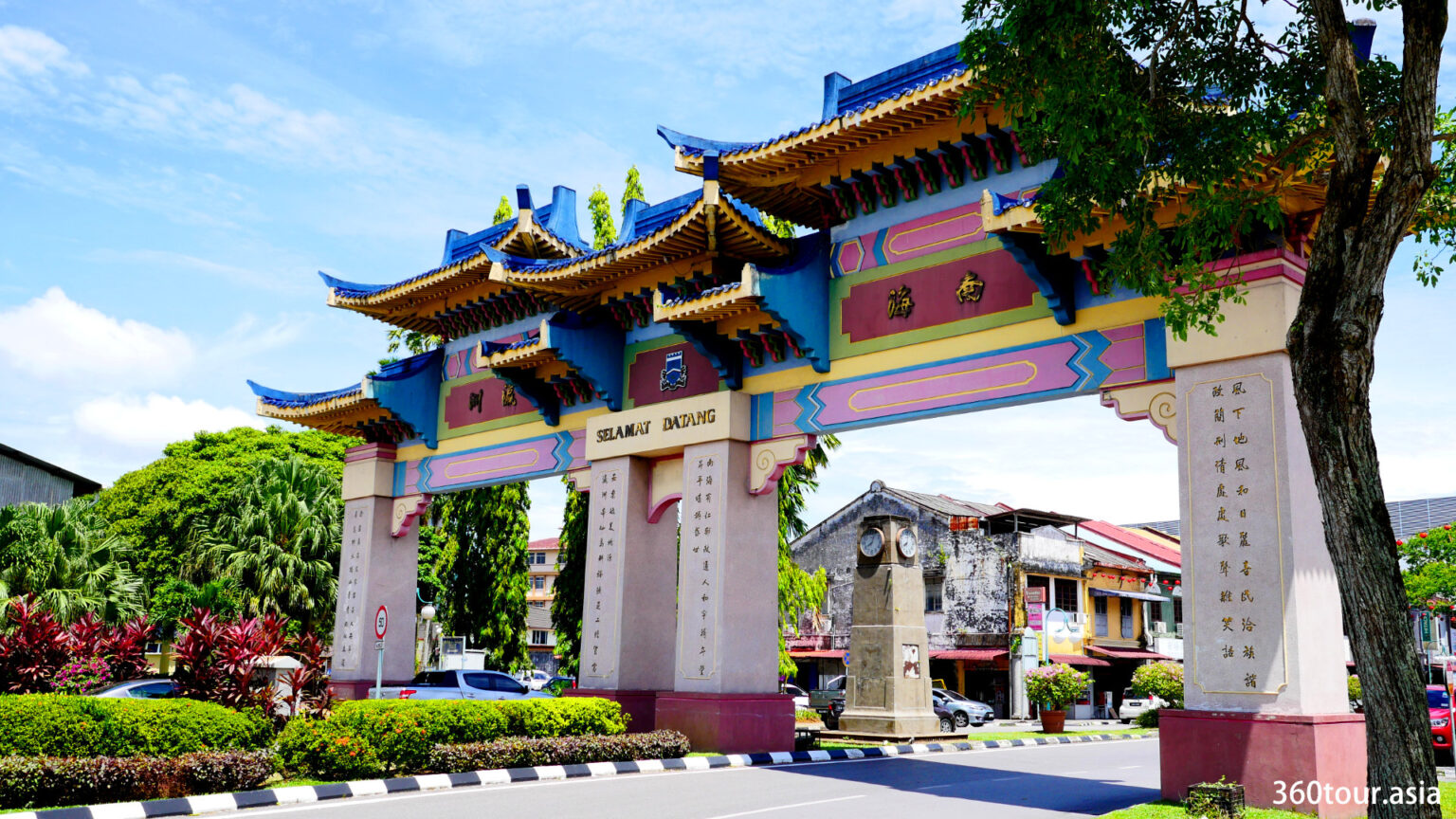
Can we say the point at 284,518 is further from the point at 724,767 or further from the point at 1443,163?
the point at 1443,163

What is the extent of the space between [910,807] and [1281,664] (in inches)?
146

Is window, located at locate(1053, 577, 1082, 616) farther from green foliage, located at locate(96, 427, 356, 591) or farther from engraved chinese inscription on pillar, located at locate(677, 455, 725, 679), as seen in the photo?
engraved chinese inscription on pillar, located at locate(677, 455, 725, 679)

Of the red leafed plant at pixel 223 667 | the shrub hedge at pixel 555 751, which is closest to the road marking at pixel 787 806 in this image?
the shrub hedge at pixel 555 751

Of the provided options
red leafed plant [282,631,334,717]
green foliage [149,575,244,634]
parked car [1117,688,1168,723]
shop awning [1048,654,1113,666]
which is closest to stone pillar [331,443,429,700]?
red leafed plant [282,631,334,717]

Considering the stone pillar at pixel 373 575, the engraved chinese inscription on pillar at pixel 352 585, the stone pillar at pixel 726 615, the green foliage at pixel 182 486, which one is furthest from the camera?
the green foliage at pixel 182 486

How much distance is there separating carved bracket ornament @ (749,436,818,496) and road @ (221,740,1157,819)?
151 inches

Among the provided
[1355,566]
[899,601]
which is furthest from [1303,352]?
[899,601]

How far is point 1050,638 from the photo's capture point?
36812 mm

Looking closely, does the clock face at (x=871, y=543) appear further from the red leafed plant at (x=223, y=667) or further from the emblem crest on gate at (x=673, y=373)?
the red leafed plant at (x=223, y=667)

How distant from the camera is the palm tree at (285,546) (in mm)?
27375

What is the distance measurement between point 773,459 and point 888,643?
7.03 m

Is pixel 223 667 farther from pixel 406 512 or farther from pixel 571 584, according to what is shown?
pixel 571 584

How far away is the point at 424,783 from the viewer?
39.0 feet

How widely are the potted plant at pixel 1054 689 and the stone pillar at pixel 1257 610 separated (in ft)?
52.2
